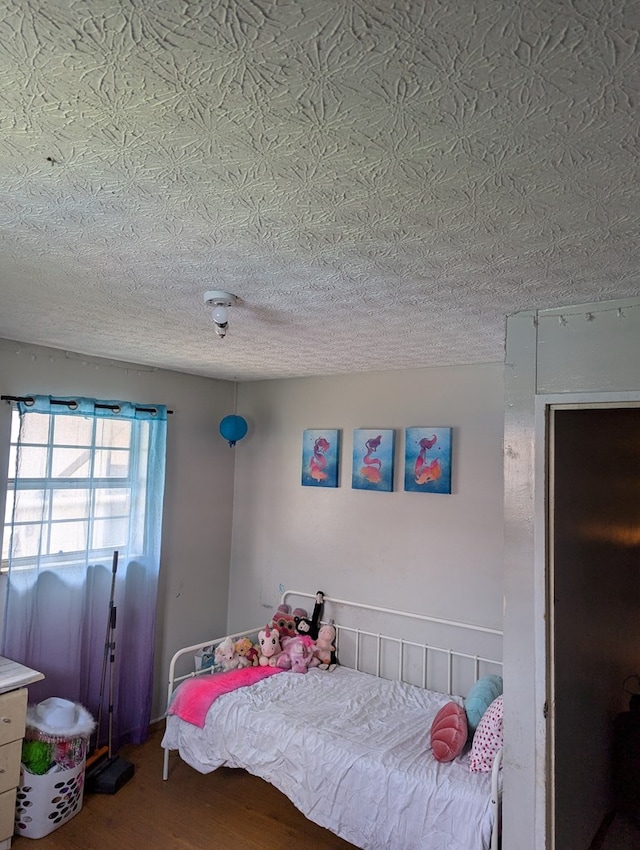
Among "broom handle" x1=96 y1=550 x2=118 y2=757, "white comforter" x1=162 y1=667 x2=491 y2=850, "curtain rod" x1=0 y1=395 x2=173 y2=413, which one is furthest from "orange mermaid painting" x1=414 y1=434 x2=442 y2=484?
"broom handle" x1=96 y1=550 x2=118 y2=757

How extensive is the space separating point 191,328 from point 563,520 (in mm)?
1873

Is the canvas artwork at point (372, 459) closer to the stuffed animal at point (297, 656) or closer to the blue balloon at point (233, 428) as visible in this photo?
the blue balloon at point (233, 428)

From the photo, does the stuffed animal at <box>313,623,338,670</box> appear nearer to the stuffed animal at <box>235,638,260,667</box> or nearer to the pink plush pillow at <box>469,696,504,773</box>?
the stuffed animal at <box>235,638,260,667</box>

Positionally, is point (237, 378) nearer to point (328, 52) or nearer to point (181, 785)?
point (181, 785)

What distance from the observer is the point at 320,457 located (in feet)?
13.3

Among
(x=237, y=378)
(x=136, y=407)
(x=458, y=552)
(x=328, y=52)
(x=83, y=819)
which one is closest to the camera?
(x=328, y=52)

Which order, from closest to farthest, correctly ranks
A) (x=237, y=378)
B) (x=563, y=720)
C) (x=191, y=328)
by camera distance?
(x=563, y=720) → (x=191, y=328) → (x=237, y=378)

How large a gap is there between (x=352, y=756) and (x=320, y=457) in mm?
1964

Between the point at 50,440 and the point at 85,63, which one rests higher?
the point at 85,63

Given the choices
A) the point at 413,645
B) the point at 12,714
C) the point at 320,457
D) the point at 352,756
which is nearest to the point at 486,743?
the point at 352,756

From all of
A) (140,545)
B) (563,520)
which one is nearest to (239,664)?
(140,545)

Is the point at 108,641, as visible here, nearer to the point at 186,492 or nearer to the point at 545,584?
the point at 186,492

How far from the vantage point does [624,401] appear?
1.93 m

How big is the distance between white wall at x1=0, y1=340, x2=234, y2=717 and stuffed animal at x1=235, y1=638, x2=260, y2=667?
61cm
